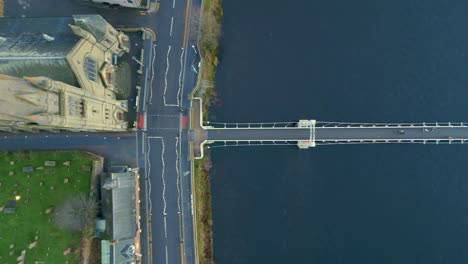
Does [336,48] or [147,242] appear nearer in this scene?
[147,242]

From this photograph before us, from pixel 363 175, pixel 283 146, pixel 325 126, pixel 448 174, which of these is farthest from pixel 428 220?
pixel 283 146

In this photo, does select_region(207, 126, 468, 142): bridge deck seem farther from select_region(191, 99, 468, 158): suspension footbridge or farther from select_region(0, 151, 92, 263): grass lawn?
select_region(0, 151, 92, 263): grass lawn

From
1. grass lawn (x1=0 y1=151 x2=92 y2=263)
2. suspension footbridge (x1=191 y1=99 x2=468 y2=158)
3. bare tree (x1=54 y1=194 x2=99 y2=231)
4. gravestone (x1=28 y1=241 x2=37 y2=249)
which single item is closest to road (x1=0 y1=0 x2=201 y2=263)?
grass lawn (x1=0 y1=151 x2=92 y2=263)

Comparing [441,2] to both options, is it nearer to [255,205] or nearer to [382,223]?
[382,223]

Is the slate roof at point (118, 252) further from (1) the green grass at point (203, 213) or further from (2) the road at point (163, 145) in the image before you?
(1) the green grass at point (203, 213)

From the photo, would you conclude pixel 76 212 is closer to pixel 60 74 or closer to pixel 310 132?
pixel 60 74
